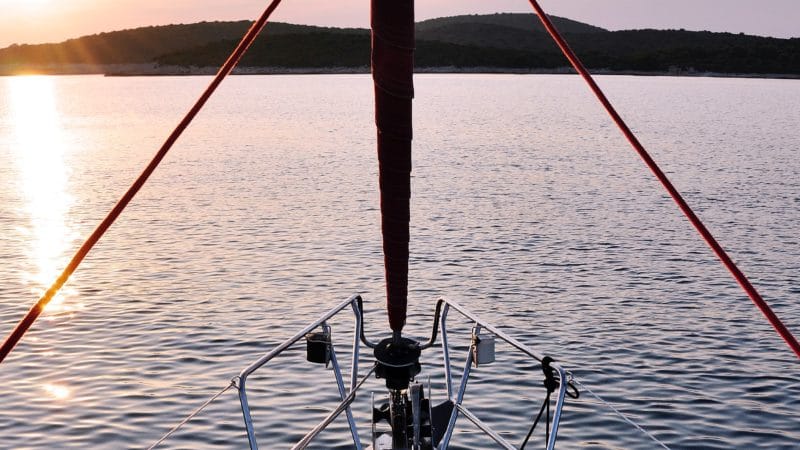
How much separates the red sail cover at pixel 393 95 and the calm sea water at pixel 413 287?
35.8ft

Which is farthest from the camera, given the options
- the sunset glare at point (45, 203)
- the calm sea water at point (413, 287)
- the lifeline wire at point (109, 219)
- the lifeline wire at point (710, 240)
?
the sunset glare at point (45, 203)

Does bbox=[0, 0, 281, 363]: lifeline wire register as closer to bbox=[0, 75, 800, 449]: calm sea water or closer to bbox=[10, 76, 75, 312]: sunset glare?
bbox=[0, 75, 800, 449]: calm sea water

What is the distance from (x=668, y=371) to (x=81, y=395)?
12.5 m

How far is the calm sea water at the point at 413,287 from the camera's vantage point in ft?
63.5

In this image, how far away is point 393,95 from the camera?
283 inches

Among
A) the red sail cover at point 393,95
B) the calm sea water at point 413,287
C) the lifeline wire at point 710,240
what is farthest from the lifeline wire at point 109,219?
the calm sea water at point 413,287

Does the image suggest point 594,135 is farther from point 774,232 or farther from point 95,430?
point 95,430

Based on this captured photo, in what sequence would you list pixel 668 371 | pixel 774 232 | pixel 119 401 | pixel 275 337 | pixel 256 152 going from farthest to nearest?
pixel 256 152, pixel 774 232, pixel 275 337, pixel 668 371, pixel 119 401

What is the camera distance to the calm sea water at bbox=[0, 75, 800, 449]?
63.5ft

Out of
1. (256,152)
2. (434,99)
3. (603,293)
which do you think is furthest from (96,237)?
(434,99)

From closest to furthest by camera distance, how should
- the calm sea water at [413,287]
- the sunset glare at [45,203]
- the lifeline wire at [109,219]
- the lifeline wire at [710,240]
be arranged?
the lifeline wire at [109,219], the lifeline wire at [710,240], the calm sea water at [413,287], the sunset glare at [45,203]

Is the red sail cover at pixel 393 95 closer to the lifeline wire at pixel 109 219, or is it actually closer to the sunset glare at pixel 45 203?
the lifeline wire at pixel 109 219

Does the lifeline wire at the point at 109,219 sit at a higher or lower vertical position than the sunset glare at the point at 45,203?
higher

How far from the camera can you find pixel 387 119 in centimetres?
721
